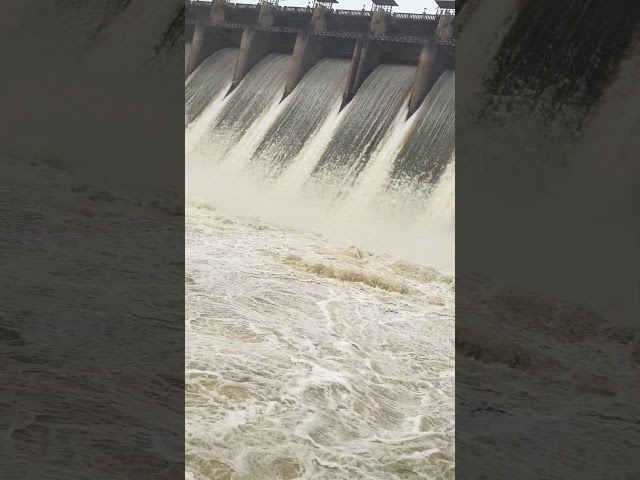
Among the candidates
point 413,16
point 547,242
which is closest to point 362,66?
point 413,16

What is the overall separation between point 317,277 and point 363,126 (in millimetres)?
3041

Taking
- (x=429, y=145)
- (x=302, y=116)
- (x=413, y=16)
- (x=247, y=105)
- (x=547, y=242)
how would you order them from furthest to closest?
(x=247, y=105), (x=302, y=116), (x=413, y=16), (x=429, y=145), (x=547, y=242)

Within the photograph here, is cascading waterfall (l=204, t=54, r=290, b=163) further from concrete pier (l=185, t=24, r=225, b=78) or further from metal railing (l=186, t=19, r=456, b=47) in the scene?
concrete pier (l=185, t=24, r=225, b=78)

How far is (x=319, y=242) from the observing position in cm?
850

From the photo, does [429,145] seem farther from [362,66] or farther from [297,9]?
[297,9]

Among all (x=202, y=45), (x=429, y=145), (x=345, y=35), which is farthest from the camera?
(x=202, y=45)

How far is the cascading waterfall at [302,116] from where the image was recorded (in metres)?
10.1

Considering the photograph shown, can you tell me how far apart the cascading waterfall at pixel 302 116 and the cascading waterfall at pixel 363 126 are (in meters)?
0.39

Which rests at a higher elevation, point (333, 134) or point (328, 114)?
point (328, 114)

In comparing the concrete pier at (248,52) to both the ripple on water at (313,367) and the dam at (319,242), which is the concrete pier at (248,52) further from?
the ripple on water at (313,367)

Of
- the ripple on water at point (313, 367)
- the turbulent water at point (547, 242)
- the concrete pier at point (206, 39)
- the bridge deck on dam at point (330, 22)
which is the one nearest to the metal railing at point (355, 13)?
the bridge deck on dam at point (330, 22)
